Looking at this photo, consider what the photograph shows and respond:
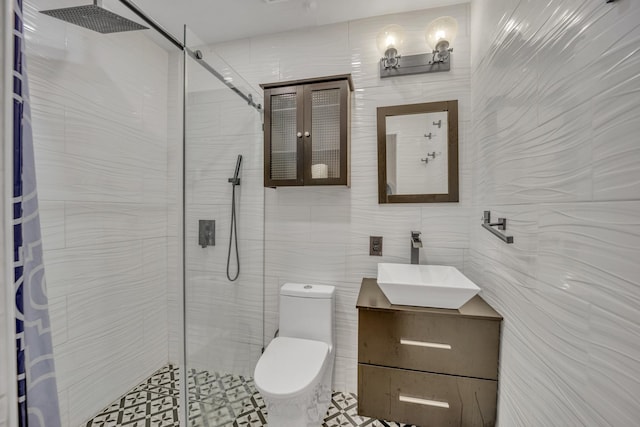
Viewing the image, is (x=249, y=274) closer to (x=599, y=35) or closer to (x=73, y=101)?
(x=73, y=101)

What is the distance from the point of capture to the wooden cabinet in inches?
64.9

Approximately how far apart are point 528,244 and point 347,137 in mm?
1075

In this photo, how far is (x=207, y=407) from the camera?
132cm

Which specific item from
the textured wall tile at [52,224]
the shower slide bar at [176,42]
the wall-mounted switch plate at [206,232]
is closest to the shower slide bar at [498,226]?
the wall-mounted switch plate at [206,232]

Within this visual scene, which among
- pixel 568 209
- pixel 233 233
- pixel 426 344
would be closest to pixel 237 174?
pixel 233 233

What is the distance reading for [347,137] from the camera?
165 centimetres

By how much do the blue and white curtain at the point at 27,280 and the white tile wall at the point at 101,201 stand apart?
22.1 inches

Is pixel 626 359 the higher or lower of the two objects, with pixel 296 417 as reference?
higher

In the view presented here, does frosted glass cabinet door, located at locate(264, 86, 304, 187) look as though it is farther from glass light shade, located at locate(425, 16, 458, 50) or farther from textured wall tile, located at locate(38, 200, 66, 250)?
textured wall tile, located at locate(38, 200, 66, 250)

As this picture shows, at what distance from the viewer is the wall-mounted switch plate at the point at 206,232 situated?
1.25 metres

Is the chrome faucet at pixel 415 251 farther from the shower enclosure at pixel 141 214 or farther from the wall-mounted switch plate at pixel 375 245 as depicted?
the shower enclosure at pixel 141 214

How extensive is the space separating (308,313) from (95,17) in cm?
178

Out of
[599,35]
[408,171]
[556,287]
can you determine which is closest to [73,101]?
[408,171]

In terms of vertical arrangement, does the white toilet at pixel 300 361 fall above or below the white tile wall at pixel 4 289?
below
